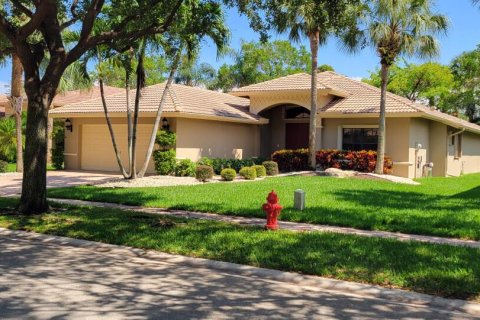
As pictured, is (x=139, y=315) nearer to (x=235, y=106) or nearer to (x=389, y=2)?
(x=389, y=2)

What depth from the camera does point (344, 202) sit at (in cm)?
1320

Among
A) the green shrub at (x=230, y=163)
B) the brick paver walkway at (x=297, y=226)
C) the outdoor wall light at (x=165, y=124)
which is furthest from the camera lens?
the green shrub at (x=230, y=163)

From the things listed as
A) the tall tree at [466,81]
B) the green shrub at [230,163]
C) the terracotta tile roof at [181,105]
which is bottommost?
the green shrub at [230,163]

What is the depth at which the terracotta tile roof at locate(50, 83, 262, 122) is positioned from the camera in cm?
2239

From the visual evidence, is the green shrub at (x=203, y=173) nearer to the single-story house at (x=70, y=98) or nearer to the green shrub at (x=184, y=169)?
the green shrub at (x=184, y=169)

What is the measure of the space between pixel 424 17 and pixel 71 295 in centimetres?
1933

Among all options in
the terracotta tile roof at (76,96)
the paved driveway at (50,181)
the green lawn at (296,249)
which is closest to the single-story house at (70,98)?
the terracotta tile roof at (76,96)

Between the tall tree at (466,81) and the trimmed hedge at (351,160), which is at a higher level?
the tall tree at (466,81)

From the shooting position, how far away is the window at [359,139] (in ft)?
78.8

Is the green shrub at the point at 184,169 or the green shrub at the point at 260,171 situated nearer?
the green shrub at the point at 184,169

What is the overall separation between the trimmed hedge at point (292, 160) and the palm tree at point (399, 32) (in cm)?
370

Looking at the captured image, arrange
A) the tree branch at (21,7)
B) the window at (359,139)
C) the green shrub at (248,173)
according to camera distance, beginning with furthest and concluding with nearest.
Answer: the window at (359,139)
the green shrub at (248,173)
the tree branch at (21,7)

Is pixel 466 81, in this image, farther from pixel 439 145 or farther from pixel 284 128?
pixel 284 128

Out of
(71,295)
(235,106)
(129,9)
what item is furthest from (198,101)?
(71,295)
